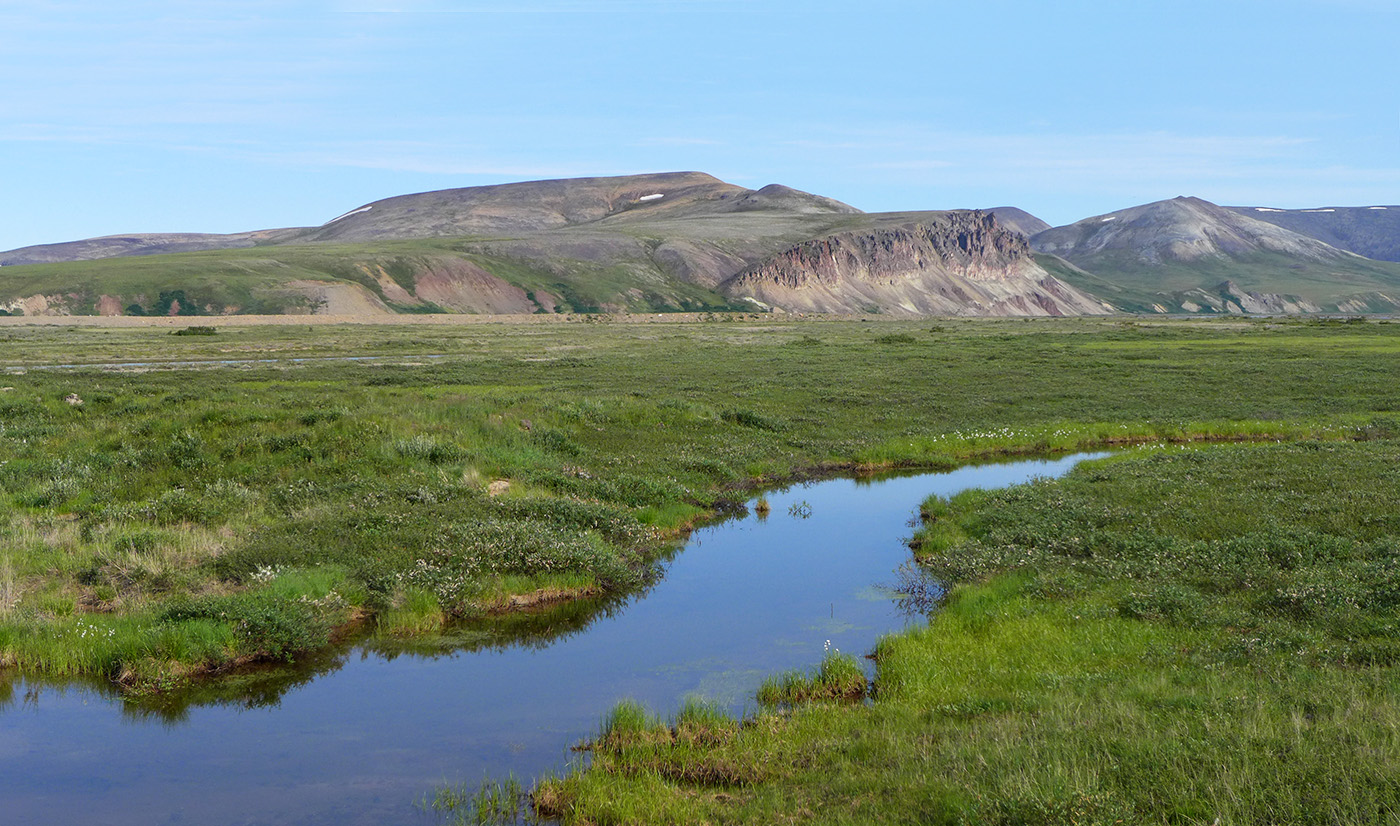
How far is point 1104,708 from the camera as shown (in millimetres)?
9469

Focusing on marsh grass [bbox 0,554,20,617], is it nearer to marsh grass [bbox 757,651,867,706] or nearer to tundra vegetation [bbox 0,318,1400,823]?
tundra vegetation [bbox 0,318,1400,823]

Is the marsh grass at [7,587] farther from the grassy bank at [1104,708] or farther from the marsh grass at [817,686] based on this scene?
the marsh grass at [817,686]

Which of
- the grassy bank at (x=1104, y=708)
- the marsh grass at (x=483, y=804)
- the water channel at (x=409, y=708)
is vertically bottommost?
the water channel at (x=409, y=708)

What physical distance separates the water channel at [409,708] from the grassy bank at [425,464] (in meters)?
0.92

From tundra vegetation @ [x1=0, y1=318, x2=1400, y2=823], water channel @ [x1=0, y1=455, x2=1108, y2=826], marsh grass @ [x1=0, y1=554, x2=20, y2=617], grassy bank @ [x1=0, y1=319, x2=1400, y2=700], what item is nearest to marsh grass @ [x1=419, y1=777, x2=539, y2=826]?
water channel @ [x1=0, y1=455, x2=1108, y2=826]

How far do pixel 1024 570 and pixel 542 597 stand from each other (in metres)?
8.21

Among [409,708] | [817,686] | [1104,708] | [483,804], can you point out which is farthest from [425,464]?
[1104,708]

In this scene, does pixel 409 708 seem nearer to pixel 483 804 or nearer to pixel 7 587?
pixel 483 804

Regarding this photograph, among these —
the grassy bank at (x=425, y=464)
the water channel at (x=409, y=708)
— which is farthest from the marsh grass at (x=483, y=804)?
the grassy bank at (x=425, y=464)

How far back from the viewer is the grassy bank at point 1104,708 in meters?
7.45

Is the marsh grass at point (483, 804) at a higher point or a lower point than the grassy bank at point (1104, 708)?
lower

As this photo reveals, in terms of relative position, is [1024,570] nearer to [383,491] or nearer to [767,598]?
[767,598]

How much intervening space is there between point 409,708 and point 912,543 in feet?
38.3

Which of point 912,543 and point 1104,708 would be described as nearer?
point 1104,708
